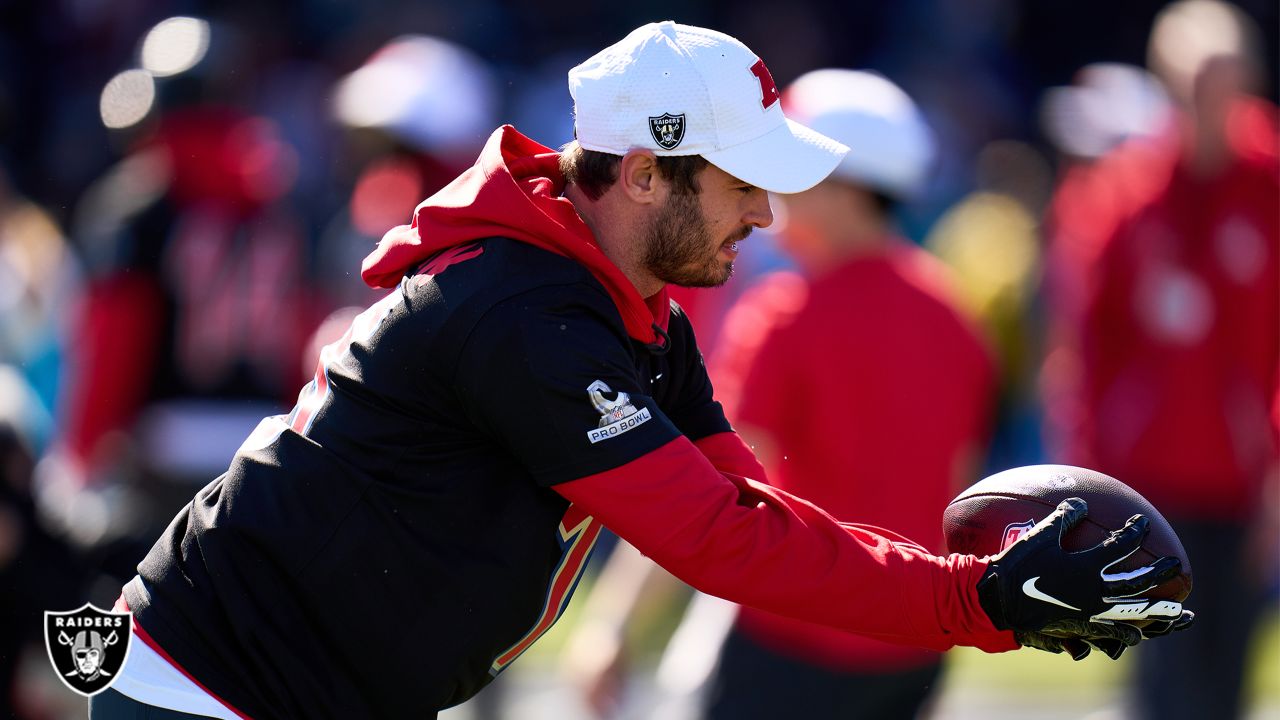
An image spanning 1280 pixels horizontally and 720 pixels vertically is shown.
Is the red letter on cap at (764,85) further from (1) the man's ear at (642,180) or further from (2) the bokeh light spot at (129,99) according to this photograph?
(2) the bokeh light spot at (129,99)

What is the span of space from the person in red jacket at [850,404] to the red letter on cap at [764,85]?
1641 mm

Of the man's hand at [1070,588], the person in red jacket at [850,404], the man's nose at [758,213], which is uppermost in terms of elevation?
the man's nose at [758,213]

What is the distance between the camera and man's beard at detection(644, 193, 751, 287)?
3.56m

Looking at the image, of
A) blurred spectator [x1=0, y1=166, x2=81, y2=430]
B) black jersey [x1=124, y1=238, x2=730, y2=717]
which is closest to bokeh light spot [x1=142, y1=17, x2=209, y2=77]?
blurred spectator [x1=0, y1=166, x2=81, y2=430]

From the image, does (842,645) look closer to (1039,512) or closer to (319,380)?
(1039,512)

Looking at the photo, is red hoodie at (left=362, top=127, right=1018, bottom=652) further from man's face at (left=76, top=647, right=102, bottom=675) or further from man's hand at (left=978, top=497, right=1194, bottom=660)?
man's face at (left=76, top=647, right=102, bottom=675)

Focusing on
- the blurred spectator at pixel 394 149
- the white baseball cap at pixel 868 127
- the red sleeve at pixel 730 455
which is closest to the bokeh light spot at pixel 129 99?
the blurred spectator at pixel 394 149

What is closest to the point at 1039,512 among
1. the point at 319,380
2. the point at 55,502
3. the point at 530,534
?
the point at 530,534

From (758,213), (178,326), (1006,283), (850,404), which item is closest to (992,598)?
(758,213)

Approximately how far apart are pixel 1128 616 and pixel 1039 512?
30 centimetres

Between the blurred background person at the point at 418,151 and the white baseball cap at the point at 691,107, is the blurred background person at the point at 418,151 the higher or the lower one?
the lower one

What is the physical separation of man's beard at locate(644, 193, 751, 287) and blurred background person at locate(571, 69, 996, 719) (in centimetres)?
166

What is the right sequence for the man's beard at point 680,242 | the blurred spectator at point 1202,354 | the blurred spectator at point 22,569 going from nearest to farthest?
the man's beard at point 680,242 < the blurred spectator at point 22,569 < the blurred spectator at point 1202,354

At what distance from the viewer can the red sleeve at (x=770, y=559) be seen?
10.7 ft
